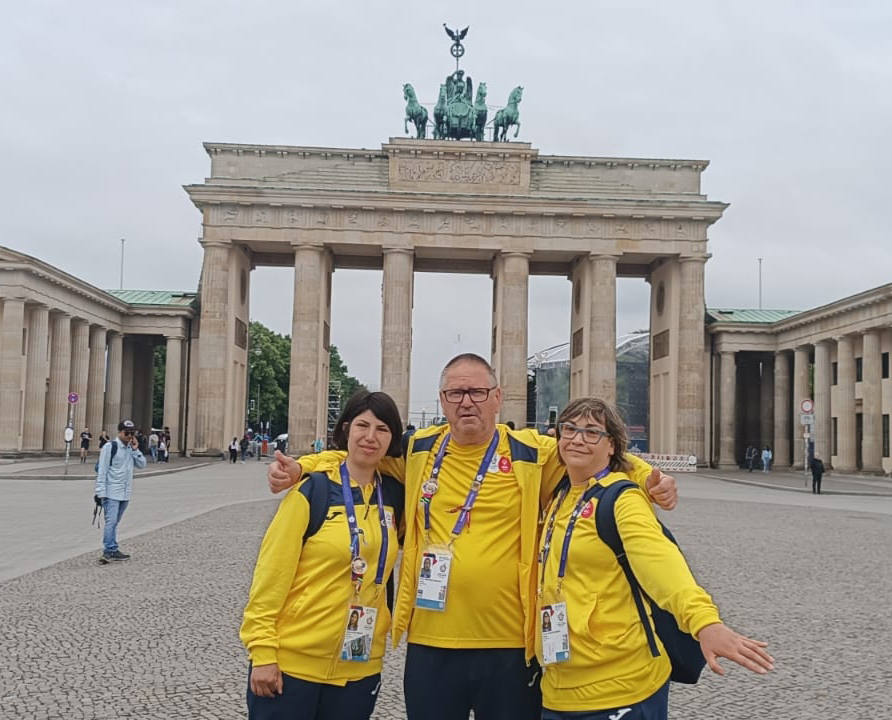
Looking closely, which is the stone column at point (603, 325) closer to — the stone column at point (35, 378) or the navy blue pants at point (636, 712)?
the stone column at point (35, 378)

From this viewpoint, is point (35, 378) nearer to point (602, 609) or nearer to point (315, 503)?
point (315, 503)

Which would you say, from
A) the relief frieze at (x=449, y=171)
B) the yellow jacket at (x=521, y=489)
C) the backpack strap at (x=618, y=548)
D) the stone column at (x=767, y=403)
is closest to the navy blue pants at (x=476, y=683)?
the yellow jacket at (x=521, y=489)

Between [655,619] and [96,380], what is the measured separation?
56.0m

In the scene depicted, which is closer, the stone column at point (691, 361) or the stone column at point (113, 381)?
the stone column at point (691, 361)

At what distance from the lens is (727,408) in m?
57.6

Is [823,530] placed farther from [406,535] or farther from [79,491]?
[79,491]

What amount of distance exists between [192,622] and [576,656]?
6.49m

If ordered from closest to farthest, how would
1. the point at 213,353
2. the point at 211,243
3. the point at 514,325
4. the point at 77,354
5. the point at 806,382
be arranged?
the point at 77,354
the point at 213,353
the point at 211,243
the point at 514,325
the point at 806,382

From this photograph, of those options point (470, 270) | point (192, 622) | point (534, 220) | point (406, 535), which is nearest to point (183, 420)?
point (470, 270)

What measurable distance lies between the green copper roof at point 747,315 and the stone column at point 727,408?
10.6 feet

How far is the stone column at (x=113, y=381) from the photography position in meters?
57.9

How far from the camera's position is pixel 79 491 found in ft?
86.6

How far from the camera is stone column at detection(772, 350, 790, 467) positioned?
57188 mm

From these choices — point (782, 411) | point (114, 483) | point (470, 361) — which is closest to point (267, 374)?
point (782, 411)
